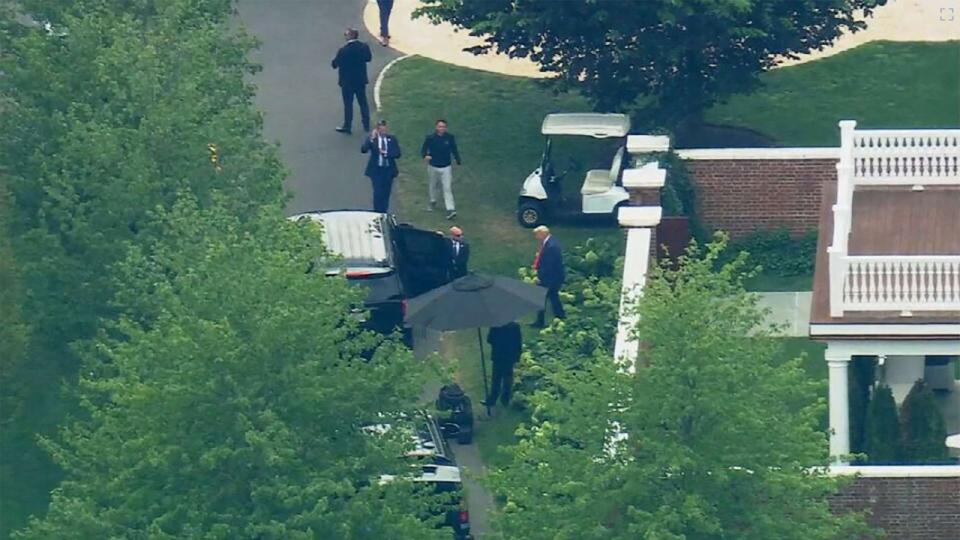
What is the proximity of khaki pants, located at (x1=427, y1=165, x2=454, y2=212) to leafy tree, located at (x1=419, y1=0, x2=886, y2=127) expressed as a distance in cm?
213

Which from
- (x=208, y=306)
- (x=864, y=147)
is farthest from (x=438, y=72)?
(x=208, y=306)

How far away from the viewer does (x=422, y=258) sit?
38.8 meters

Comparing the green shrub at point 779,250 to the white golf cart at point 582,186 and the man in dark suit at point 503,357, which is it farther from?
the man in dark suit at point 503,357

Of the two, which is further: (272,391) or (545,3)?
(545,3)

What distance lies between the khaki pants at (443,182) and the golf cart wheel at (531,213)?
3.79 feet

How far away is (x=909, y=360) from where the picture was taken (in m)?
35.8

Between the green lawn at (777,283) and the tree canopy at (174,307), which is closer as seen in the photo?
the tree canopy at (174,307)

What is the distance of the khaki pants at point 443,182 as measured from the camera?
42469 millimetres

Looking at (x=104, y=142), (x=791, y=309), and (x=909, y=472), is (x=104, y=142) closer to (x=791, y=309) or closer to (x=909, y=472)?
(x=791, y=309)

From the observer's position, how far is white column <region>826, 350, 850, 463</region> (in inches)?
1305

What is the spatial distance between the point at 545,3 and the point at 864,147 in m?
6.33

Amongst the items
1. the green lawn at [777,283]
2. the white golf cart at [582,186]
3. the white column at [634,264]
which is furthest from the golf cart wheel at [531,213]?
the white column at [634,264]

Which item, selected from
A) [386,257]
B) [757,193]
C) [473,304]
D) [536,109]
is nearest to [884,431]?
[473,304]

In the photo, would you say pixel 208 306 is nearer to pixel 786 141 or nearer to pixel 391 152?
pixel 391 152
